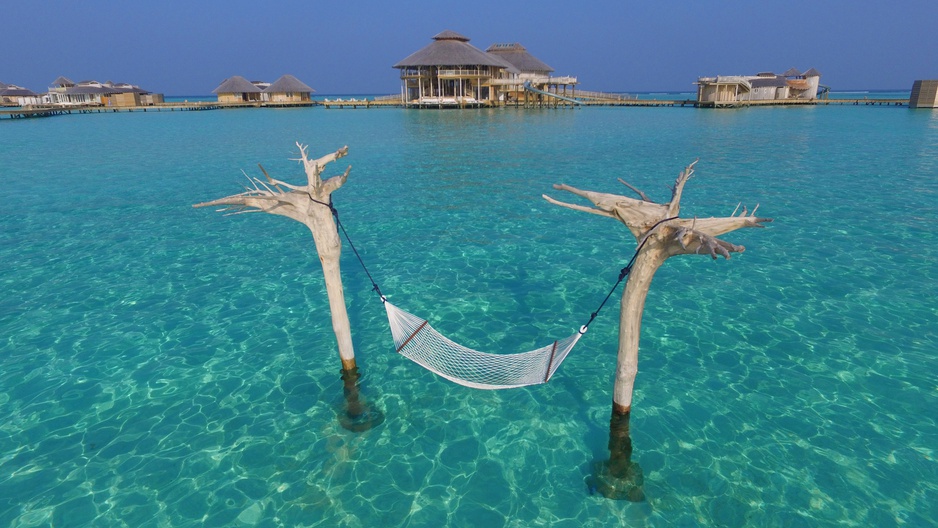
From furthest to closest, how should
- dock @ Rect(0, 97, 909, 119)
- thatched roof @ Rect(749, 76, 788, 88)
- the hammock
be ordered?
thatched roof @ Rect(749, 76, 788, 88) → dock @ Rect(0, 97, 909, 119) → the hammock

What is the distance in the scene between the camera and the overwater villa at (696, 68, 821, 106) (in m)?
58.3

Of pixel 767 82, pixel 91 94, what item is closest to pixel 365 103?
pixel 91 94

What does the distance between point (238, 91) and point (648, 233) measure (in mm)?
76168

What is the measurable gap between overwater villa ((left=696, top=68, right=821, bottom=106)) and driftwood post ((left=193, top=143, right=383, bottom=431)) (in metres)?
62.8

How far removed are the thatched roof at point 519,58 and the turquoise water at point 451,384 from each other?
54508 mm

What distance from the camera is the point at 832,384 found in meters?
7.09

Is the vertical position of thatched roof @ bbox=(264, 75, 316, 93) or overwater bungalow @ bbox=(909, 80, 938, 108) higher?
thatched roof @ bbox=(264, 75, 316, 93)

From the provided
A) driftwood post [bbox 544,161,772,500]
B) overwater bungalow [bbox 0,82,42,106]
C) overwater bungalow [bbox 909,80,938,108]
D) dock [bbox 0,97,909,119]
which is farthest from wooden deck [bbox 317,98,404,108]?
driftwood post [bbox 544,161,772,500]

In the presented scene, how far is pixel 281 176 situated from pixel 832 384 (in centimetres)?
1993

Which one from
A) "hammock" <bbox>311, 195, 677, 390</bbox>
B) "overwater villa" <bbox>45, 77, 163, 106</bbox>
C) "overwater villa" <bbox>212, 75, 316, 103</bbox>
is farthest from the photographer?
"overwater villa" <bbox>212, 75, 316, 103</bbox>

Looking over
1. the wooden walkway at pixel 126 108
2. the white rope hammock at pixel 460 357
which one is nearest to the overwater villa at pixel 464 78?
the wooden walkway at pixel 126 108

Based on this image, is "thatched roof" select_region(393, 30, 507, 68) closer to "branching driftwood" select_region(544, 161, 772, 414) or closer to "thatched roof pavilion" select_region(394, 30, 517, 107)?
"thatched roof pavilion" select_region(394, 30, 517, 107)

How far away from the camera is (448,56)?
5600 centimetres

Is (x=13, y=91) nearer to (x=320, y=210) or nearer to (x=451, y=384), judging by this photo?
(x=320, y=210)
